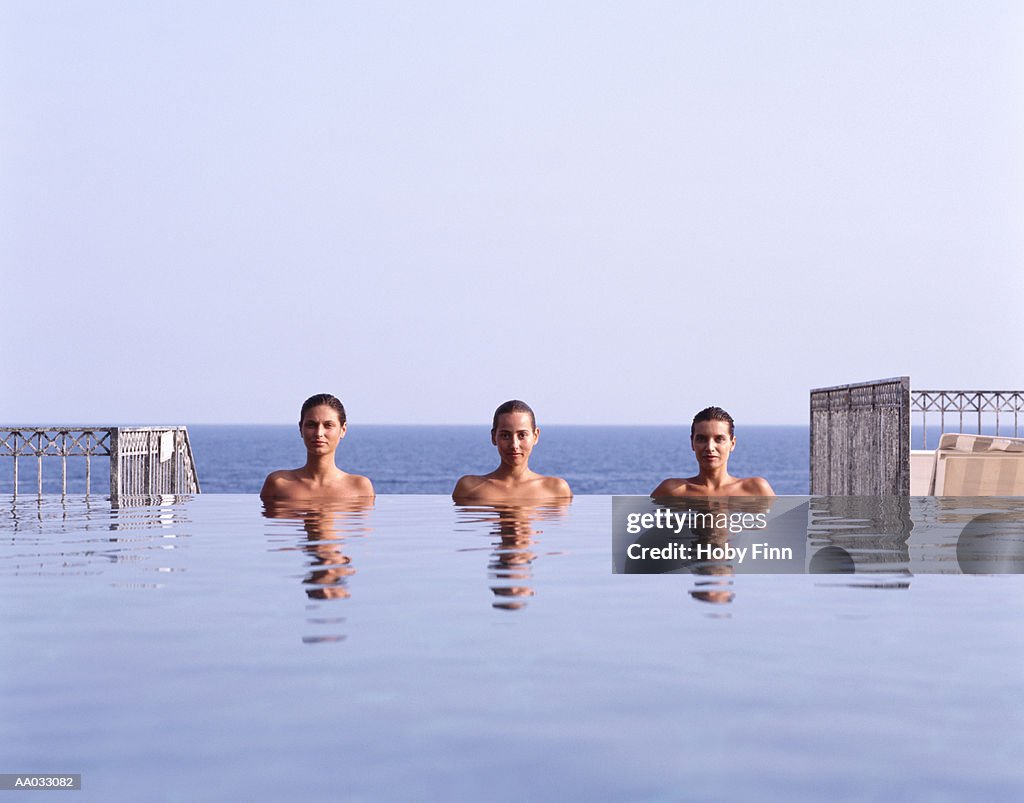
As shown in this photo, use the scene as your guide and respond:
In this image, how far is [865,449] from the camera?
57.7 ft

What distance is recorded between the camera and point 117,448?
17.8 m

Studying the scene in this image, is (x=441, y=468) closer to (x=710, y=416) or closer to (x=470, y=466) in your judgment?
(x=470, y=466)

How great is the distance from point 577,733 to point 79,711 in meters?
1.65

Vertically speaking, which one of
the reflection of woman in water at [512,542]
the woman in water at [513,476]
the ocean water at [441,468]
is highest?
the woman in water at [513,476]

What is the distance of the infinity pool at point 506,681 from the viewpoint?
3357 millimetres

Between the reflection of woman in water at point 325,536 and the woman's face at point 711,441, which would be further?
the woman's face at point 711,441

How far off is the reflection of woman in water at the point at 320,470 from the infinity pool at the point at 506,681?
3163 millimetres

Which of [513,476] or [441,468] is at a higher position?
[513,476]

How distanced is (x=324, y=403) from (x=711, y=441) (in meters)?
3.49

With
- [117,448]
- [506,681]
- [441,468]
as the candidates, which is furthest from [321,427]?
[441,468]

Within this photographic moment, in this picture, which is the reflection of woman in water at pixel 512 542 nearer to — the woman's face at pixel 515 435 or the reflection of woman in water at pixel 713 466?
the woman's face at pixel 515 435

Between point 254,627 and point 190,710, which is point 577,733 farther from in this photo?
point 254,627

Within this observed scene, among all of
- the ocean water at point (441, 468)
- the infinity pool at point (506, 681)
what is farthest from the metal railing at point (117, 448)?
the ocean water at point (441, 468)

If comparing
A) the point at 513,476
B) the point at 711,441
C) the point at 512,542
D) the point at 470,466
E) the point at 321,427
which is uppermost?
Answer: the point at 321,427
